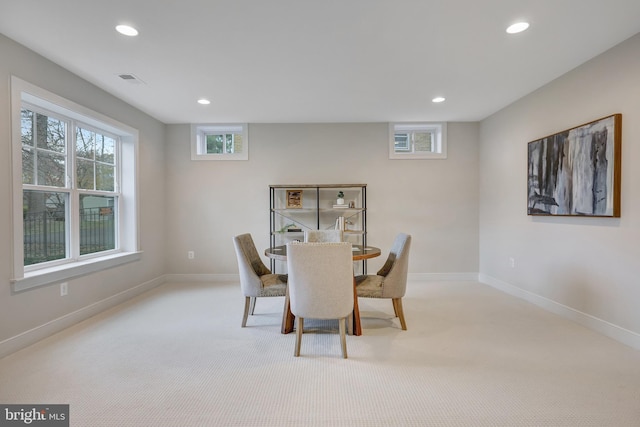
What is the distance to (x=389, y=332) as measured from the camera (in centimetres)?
272

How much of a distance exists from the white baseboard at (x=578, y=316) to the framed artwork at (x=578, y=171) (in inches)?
38.4

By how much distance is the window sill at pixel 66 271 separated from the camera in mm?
2463

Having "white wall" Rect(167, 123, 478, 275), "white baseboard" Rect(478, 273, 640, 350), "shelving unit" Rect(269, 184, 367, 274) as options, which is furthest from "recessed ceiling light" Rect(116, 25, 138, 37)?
"white baseboard" Rect(478, 273, 640, 350)

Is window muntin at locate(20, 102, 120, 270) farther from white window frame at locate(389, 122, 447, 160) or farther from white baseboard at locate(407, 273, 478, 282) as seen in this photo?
white baseboard at locate(407, 273, 478, 282)

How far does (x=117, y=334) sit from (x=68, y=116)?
227 cm

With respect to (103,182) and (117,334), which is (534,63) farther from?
(103,182)

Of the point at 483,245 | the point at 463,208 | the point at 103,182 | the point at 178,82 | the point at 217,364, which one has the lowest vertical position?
the point at 217,364

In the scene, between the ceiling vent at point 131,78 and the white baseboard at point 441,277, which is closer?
the ceiling vent at point 131,78

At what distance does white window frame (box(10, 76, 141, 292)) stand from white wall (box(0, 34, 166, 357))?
0.05 m

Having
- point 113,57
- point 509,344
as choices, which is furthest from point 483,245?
point 113,57

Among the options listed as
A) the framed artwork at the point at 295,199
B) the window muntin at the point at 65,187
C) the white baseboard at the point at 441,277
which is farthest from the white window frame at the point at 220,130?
the white baseboard at the point at 441,277

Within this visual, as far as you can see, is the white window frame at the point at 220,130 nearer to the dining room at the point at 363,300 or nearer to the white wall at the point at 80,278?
the dining room at the point at 363,300

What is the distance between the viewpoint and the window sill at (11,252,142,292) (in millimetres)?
2463

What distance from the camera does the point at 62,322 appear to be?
2.81 meters
